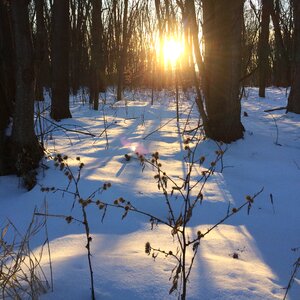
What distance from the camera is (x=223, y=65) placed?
16.5 ft

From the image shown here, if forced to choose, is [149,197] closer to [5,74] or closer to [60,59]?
[5,74]

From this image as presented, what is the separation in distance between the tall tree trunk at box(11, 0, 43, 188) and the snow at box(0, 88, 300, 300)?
19cm

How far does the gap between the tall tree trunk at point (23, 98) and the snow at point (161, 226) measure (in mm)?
187

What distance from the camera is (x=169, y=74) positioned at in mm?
23719

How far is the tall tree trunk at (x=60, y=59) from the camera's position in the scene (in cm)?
764

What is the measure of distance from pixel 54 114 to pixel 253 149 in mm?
4598

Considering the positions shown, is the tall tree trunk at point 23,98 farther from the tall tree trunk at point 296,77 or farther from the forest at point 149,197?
the tall tree trunk at point 296,77

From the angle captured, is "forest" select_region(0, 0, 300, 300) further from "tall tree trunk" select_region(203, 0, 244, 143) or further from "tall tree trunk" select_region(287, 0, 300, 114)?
"tall tree trunk" select_region(287, 0, 300, 114)

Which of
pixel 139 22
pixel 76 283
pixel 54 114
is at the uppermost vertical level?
pixel 139 22

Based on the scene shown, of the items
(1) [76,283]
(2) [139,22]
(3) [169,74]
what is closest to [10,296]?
(1) [76,283]

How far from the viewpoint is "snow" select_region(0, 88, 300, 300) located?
1744mm

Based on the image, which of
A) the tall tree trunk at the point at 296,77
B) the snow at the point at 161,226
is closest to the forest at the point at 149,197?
the snow at the point at 161,226

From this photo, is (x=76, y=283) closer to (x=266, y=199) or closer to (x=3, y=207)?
(x=3, y=207)

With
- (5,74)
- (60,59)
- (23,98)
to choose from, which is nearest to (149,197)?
(23,98)
